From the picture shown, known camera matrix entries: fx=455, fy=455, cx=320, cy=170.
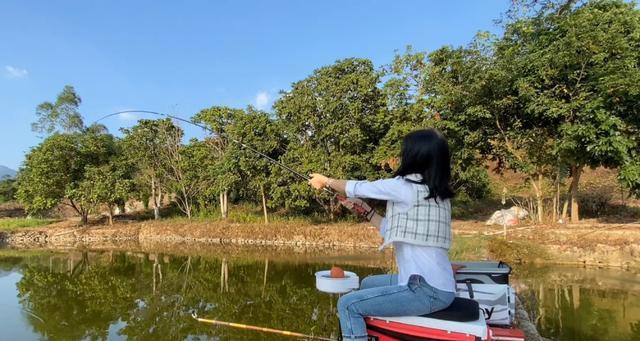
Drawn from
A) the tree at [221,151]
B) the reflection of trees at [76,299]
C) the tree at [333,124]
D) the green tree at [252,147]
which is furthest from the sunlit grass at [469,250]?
the tree at [221,151]

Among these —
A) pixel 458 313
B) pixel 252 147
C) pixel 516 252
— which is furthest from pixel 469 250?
pixel 252 147

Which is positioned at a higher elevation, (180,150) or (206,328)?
(180,150)

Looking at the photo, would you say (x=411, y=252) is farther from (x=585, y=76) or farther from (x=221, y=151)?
(x=221, y=151)

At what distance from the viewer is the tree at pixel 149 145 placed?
2128cm

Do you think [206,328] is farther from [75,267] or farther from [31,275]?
[75,267]

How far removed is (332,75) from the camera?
52.6 ft

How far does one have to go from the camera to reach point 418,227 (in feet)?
7.16

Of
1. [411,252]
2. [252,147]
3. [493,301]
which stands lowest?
[493,301]

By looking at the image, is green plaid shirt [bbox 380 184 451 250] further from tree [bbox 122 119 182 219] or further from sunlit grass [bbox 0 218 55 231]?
sunlit grass [bbox 0 218 55 231]

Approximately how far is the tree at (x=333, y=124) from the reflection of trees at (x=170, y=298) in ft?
15.6

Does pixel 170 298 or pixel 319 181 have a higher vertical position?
pixel 319 181

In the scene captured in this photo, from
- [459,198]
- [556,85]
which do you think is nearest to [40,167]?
[459,198]

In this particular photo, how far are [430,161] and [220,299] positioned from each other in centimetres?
665

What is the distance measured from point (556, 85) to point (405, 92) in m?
5.06
